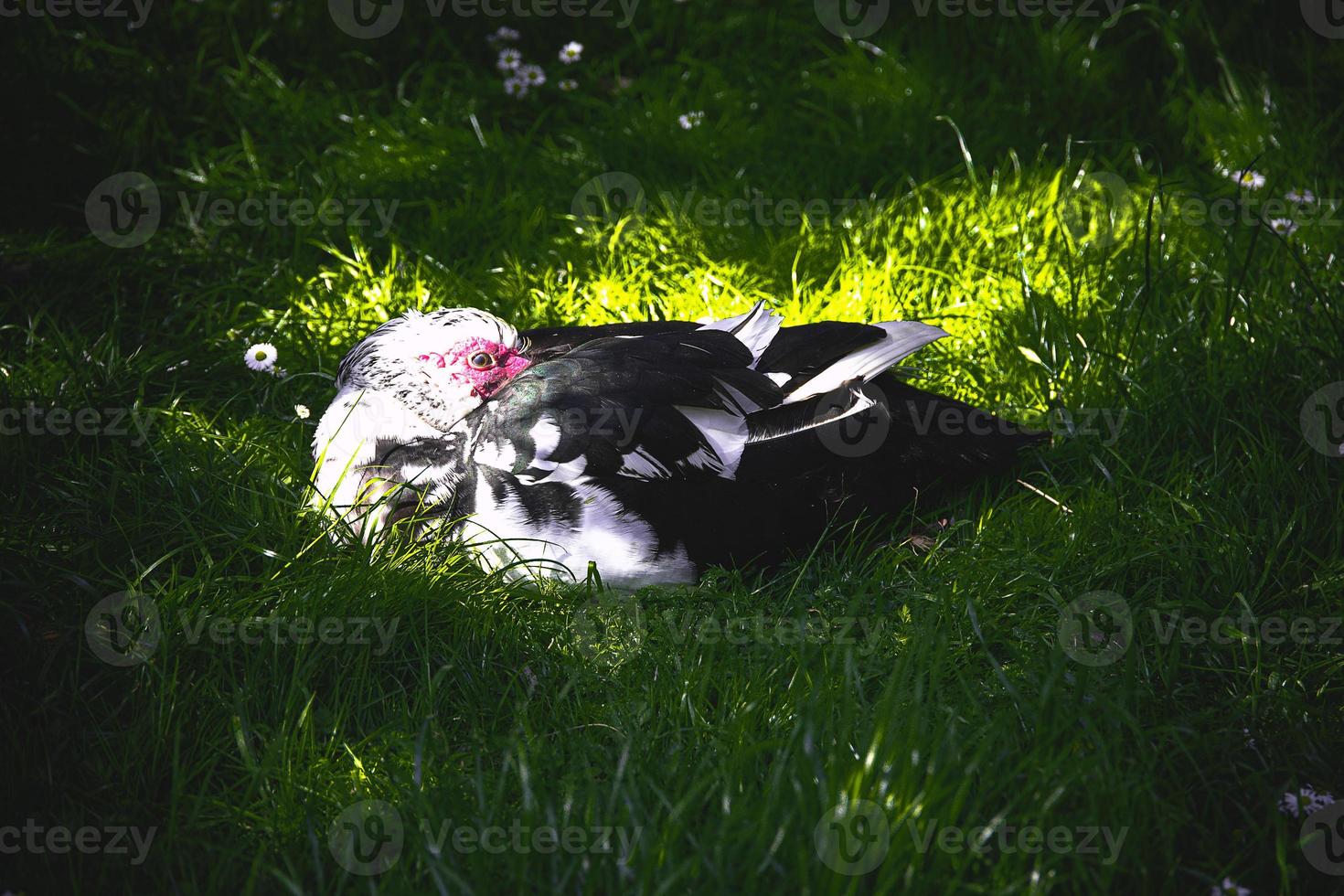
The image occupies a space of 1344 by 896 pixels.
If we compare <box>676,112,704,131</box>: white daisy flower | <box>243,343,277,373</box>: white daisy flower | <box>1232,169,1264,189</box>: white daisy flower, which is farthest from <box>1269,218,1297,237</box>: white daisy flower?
<box>243,343,277,373</box>: white daisy flower

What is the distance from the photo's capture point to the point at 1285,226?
12.1 feet

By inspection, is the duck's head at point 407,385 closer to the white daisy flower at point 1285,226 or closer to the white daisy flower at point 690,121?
the white daisy flower at point 690,121

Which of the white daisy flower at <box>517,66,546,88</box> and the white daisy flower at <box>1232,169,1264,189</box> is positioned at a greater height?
the white daisy flower at <box>517,66,546,88</box>

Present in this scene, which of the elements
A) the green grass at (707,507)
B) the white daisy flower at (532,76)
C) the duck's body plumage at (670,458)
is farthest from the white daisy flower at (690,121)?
the duck's body plumage at (670,458)

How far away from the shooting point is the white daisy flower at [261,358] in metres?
3.23

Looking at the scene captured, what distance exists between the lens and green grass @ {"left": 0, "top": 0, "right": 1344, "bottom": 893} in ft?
6.37

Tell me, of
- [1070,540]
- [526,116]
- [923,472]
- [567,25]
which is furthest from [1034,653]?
[567,25]

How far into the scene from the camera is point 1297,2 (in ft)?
13.8

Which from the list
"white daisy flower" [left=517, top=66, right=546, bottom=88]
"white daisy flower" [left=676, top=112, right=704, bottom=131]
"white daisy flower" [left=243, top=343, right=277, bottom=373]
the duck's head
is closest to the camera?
the duck's head

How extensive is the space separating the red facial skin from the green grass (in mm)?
514

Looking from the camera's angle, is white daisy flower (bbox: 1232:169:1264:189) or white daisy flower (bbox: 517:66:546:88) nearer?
white daisy flower (bbox: 1232:169:1264:189)

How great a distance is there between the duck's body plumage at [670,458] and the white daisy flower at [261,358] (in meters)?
0.79

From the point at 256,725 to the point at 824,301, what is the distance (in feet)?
7.68

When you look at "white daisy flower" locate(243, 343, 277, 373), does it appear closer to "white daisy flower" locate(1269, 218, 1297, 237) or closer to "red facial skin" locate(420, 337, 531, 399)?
"red facial skin" locate(420, 337, 531, 399)
